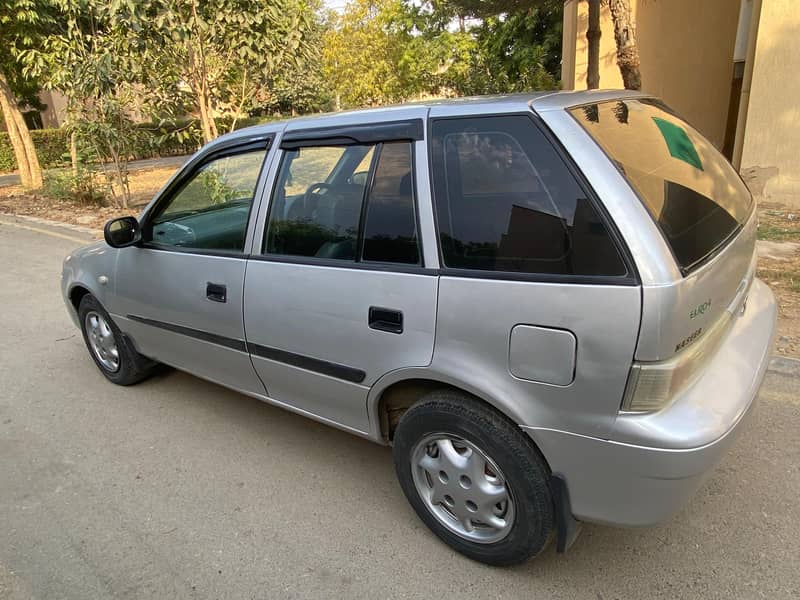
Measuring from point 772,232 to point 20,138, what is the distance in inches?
654

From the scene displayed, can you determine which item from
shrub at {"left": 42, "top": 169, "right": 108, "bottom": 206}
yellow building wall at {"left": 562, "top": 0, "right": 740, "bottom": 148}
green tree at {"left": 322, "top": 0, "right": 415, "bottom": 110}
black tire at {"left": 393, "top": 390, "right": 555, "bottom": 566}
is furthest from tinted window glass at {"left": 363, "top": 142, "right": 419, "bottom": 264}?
green tree at {"left": 322, "top": 0, "right": 415, "bottom": 110}

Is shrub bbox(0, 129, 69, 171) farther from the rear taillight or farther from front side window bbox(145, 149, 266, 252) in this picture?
the rear taillight

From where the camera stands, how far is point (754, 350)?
7.60 feet

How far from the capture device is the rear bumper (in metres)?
1.80

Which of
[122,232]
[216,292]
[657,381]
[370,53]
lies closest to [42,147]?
[370,53]

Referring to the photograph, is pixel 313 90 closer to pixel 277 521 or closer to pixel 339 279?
pixel 339 279

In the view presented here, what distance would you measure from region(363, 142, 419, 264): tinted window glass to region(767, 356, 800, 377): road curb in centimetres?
276

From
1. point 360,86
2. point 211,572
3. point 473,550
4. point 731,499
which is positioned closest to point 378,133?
point 473,550

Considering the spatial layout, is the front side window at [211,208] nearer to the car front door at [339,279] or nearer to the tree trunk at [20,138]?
the car front door at [339,279]

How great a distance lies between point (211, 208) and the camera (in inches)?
141

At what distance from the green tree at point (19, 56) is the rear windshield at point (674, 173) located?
41.3ft

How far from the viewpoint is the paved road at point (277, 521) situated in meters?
2.26

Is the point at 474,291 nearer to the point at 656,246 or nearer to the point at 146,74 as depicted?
the point at 656,246

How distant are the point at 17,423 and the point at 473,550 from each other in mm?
3091
